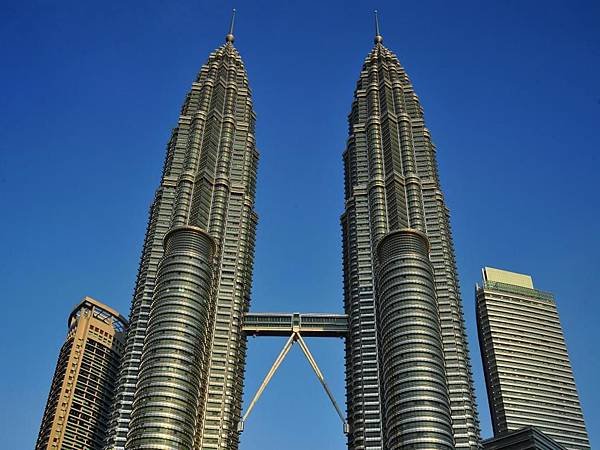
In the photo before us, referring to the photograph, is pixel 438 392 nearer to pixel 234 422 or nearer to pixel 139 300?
pixel 234 422

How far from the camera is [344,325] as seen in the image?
183000mm

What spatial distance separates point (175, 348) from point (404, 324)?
1919 inches

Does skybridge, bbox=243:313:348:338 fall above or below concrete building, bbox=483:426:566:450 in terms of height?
above

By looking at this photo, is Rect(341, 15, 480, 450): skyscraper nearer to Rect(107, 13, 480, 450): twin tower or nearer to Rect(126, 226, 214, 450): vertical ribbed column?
Rect(107, 13, 480, 450): twin tower

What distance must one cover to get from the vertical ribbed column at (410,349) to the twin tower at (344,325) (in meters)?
0.25

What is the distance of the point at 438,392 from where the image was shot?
14938 centimetres

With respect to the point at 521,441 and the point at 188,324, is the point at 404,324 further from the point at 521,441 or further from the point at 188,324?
the point at 188,324

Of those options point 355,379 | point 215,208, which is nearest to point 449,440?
point 355,379

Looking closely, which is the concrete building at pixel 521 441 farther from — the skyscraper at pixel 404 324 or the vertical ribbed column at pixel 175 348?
the vertical ribbed column at pixel 175 348

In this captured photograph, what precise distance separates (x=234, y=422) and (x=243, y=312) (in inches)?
1125

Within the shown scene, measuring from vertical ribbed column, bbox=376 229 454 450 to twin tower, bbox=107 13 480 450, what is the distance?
0.25 metres

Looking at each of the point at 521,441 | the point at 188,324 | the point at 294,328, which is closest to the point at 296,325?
the point at 294,328

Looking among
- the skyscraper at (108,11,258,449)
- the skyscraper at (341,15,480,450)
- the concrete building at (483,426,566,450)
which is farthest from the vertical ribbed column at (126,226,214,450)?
the concrete building at (483,426,566,450)

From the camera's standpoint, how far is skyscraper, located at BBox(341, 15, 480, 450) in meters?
149
